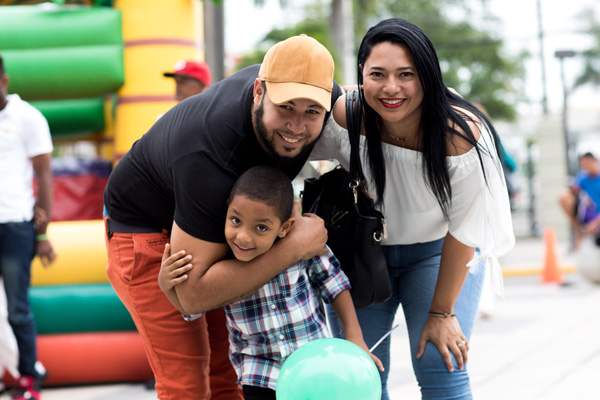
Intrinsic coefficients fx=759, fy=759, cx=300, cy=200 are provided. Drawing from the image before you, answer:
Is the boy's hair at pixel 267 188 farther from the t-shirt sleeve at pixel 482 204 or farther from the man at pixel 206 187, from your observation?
the t-shirt sleeve at pixel 482 204

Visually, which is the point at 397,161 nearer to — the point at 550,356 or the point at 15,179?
the point at 15,179

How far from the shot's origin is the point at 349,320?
270cm

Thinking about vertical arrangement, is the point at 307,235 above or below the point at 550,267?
above

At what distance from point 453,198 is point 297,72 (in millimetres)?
733

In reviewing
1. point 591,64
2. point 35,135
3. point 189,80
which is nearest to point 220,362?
point 35,135

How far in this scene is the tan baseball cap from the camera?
230cm

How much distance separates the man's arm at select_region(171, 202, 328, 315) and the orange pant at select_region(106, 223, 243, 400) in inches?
10.9

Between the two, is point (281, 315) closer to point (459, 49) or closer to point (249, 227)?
point (249, 227)

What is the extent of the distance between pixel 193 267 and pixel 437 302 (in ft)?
3.02

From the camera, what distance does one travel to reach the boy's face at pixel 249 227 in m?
2.40

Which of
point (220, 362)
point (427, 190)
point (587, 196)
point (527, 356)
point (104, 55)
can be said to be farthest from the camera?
point (587, 196)

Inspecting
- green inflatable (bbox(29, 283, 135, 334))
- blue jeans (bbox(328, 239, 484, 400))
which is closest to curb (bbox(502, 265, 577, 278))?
green inflatable (bbox(29, 283, 135, 334))

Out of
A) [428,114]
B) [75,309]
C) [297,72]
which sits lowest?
[75,309]

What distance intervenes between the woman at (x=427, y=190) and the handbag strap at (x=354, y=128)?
0.09ft
